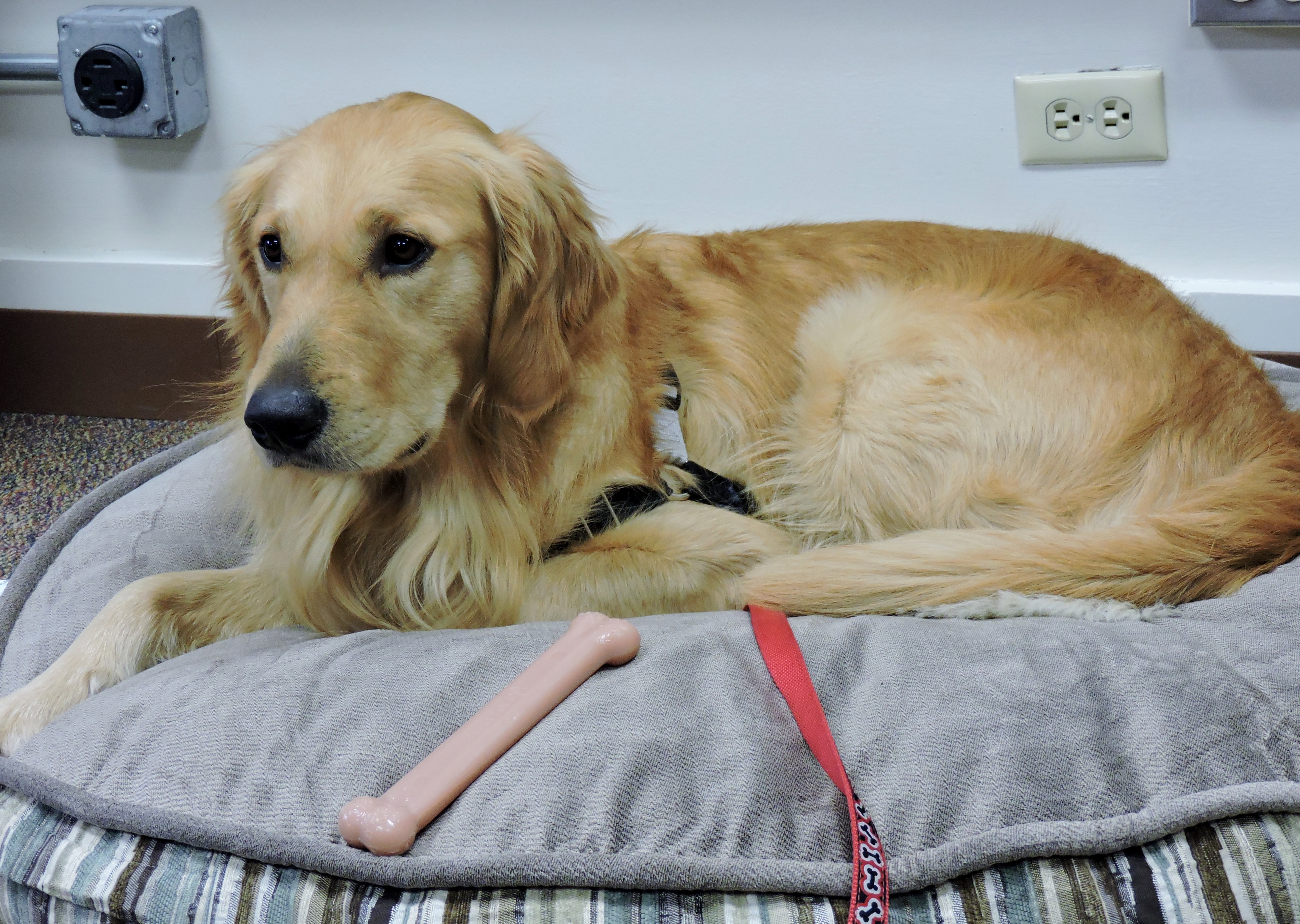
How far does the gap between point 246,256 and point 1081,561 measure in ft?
3.74

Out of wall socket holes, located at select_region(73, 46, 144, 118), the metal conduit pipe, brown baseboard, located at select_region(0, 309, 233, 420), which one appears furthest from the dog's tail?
the metal conduit pipe

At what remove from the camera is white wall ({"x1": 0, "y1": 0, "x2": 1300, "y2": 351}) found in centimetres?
202

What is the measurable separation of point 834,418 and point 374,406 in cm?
72

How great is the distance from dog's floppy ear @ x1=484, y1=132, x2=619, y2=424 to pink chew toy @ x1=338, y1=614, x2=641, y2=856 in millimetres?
318

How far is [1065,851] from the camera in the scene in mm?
868

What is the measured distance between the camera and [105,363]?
8.25 ft

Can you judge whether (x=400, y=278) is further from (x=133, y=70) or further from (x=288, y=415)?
(x=133, y=70)

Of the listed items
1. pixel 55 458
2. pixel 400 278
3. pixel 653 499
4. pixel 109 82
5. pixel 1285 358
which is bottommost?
pixel 1285 358

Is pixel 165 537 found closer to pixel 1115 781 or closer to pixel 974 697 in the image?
pixel 974 697

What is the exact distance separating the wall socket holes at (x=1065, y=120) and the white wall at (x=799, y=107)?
72 mm

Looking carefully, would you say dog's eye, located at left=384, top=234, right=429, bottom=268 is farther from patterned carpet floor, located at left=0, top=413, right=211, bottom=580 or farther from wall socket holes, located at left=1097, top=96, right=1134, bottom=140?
wall socket holes, located at left=1097, top=96, right=1134, bottom=140

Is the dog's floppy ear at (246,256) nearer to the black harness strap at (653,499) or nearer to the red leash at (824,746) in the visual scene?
the black harness strap at (653,499)

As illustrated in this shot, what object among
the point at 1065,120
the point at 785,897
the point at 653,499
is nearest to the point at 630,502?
the point at 653,499

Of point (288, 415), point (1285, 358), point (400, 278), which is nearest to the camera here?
point (288, 415)
